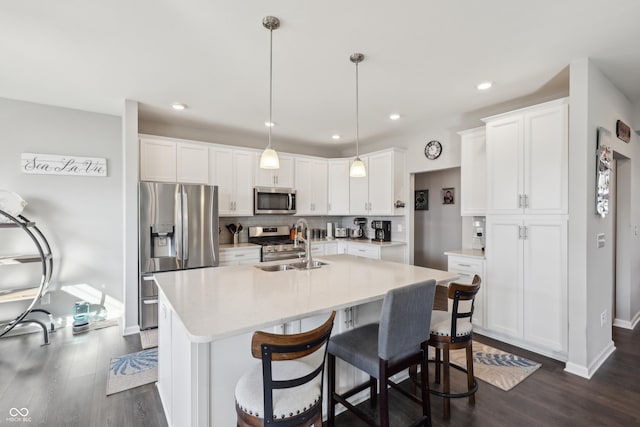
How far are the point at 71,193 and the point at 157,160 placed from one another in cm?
108

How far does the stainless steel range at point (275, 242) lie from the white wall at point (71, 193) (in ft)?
6.08

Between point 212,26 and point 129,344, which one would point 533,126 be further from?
point 129,344

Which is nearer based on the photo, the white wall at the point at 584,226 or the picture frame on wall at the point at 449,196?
the white wall at the point at 584,226

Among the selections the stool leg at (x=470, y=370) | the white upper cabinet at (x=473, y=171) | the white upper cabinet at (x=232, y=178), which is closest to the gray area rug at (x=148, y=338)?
the white upper cabinet at (x=232, y=178)

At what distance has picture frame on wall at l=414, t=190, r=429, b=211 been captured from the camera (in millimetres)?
5730

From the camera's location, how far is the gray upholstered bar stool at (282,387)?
1.19m

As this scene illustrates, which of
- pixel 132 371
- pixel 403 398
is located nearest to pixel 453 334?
pixel 403 398

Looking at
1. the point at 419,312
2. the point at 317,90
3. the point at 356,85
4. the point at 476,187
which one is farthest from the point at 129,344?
the point at 476,187

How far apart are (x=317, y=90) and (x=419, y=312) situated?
243 cm

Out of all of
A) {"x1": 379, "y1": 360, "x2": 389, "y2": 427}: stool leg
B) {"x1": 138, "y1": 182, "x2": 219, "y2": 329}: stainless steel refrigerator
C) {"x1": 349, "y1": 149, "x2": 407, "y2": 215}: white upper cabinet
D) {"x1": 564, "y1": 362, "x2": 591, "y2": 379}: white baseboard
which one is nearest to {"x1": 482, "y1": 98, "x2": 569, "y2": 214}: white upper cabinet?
{"x1": 564, "y1": 362, "x2": 591, "y2": 379}: white baseboard

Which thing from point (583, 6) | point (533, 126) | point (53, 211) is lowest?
point (53, 211)

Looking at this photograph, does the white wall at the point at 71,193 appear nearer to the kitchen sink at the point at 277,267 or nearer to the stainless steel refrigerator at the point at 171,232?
the stainless steel refrigerator at the point at 171,232

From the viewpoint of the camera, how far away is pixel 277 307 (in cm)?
156

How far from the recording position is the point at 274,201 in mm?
4789
